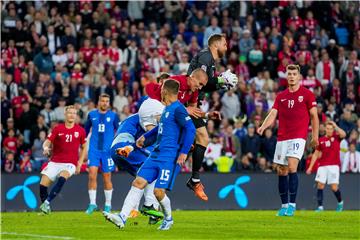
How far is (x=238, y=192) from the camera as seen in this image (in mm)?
29031

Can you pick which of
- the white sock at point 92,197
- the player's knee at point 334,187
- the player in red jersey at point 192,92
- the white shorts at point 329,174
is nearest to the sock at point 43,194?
the white sock at point 92,197

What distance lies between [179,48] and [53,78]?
4.13m

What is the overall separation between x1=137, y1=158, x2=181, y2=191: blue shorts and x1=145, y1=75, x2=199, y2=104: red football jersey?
6.07ft

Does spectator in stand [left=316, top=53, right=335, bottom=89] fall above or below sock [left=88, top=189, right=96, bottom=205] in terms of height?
above

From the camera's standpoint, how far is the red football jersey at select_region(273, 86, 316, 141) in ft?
71.4

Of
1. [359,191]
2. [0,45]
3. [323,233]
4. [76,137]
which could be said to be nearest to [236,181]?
[359,191]

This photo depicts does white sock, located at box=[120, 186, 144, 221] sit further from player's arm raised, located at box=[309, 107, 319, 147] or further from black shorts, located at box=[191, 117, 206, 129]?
player's arm raised, located at box=[309, 107, 319, 147]

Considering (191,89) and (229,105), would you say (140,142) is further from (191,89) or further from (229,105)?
(229,105)

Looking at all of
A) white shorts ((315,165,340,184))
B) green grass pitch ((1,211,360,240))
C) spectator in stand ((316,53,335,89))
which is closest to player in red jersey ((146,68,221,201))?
green grass pitch ((1,211,360,240))

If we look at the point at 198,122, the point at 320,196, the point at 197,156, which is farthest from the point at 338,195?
the point at 198,122

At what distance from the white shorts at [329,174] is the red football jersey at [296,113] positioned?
5758 mm

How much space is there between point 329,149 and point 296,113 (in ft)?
19.6

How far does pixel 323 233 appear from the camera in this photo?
17.9 meters

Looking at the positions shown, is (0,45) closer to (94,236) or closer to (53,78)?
(53,78)
